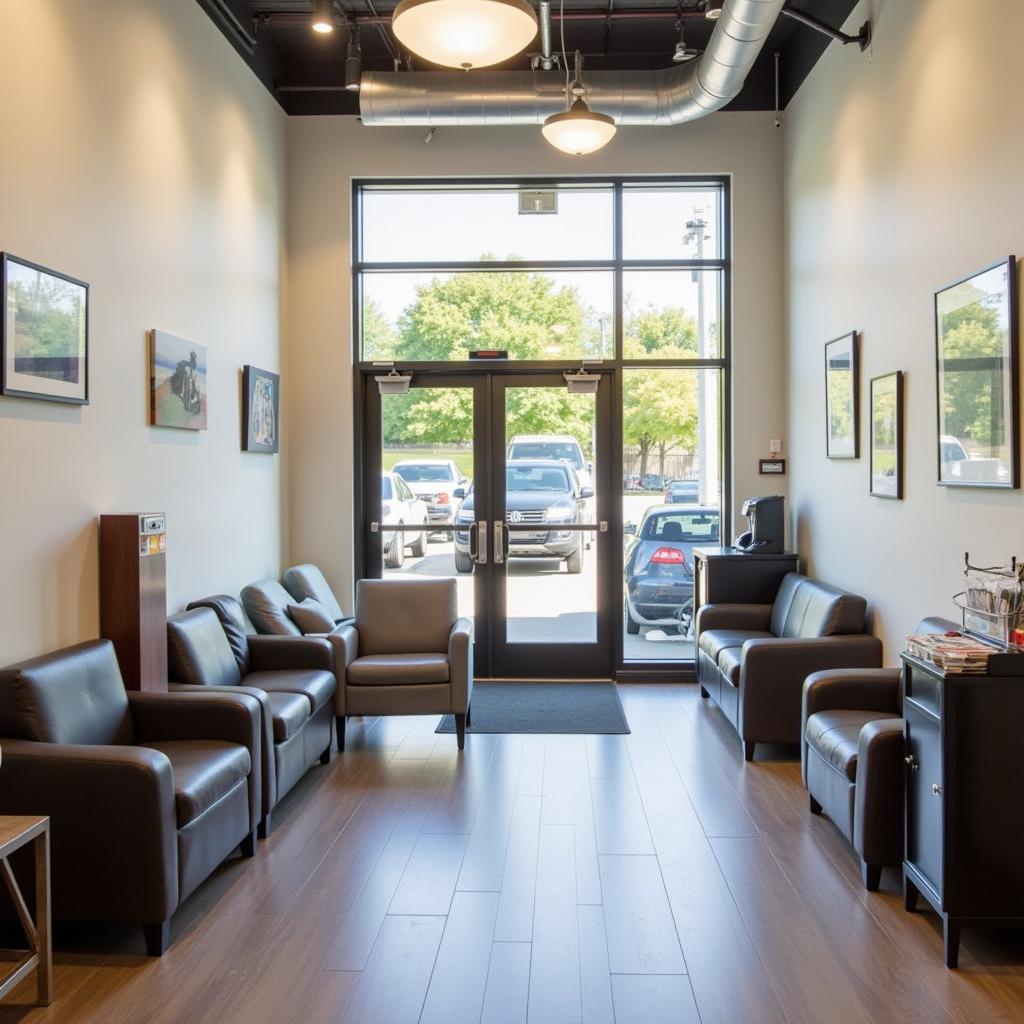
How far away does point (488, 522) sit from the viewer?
7.48m

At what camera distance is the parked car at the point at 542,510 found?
7430 mm

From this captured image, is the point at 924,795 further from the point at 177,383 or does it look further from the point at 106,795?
the point at 177,383

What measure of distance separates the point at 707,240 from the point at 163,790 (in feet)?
19.1

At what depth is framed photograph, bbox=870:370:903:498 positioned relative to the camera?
489cm

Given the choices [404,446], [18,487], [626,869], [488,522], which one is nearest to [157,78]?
[18,487]

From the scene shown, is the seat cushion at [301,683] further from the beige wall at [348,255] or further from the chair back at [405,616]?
the beige wall at [348,255]

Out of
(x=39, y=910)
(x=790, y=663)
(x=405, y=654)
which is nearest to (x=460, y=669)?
(x=405, y=654)

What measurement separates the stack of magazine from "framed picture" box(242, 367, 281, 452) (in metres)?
4.36

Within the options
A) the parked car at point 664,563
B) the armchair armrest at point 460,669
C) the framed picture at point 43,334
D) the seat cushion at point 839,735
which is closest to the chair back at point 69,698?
the framed picture at point 43,334

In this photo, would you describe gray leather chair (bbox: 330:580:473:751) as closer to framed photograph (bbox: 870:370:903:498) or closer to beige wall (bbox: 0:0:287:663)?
beige wall (bbox: 0:0:287:663)

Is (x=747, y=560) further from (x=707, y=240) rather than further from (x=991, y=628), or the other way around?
(x=991, y=628)

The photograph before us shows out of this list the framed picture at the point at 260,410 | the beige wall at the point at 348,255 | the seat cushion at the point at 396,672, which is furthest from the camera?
the beige wall at the point at 348,255

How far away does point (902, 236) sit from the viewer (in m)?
4.83

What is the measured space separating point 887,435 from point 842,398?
0.82m
